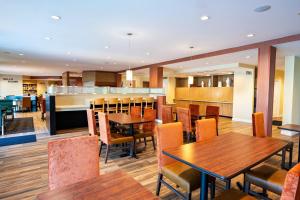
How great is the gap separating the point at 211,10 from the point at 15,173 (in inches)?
164

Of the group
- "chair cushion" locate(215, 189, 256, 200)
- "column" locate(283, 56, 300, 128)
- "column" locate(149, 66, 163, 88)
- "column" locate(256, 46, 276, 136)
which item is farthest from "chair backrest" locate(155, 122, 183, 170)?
"column" locate(149, 66, 163, 88)

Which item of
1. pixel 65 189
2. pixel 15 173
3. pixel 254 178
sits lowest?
pixel 15 173

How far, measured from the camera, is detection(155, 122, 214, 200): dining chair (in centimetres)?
177

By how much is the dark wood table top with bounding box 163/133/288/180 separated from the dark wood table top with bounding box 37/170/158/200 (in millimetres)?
559

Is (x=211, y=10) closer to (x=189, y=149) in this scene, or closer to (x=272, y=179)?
(x=189, y=149)

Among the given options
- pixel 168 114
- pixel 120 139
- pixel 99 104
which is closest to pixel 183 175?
pixel 120 139

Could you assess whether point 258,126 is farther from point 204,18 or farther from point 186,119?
point 204,18

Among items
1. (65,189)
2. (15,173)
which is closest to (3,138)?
(15,173)

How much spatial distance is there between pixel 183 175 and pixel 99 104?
4.78m

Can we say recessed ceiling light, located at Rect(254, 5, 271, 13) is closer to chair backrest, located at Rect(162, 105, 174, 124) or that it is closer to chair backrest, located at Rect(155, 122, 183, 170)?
chair backrest, located at Rect(155, 122, 183, 170)

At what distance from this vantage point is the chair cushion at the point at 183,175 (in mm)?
1747

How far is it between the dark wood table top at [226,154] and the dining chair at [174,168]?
26 centimetres

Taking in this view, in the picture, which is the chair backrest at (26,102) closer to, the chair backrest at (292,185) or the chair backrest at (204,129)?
the chair backrest at (204,129)

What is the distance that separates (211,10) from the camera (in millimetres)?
2779
